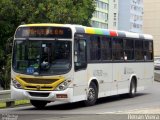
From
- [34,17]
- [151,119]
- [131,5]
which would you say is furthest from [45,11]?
[131,5]

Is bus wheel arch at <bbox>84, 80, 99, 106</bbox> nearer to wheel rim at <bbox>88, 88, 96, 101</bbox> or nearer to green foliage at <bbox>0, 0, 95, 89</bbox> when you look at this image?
wheel rim at <bbox>88, 88, 96, 101</bbox>

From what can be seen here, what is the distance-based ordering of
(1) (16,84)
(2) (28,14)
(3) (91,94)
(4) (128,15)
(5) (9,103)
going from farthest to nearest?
(4) (128,15) → (2) (28,14) → (5) (9,103) → (3) (91,94) → (1) (16,84)

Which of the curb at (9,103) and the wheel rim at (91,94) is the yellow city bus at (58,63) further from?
the curb at (9,103)

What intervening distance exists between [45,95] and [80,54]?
2.05 meters

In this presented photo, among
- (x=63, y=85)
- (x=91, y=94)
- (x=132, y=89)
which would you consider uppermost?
(x=63, y=85)

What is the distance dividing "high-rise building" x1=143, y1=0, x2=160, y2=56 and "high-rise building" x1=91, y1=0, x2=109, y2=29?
57.2 ft

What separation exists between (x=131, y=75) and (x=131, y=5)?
11875 cm

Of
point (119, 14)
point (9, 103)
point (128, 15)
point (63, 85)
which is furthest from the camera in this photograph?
point (119, 14)

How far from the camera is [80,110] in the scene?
18016mm

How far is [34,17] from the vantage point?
33719 mm

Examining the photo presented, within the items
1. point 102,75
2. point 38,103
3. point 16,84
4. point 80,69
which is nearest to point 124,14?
point 102,75

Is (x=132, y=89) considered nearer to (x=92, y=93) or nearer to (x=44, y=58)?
(x=92, y=93)

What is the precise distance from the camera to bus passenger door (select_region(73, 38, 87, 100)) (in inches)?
719

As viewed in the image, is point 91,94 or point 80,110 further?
point 91,94
